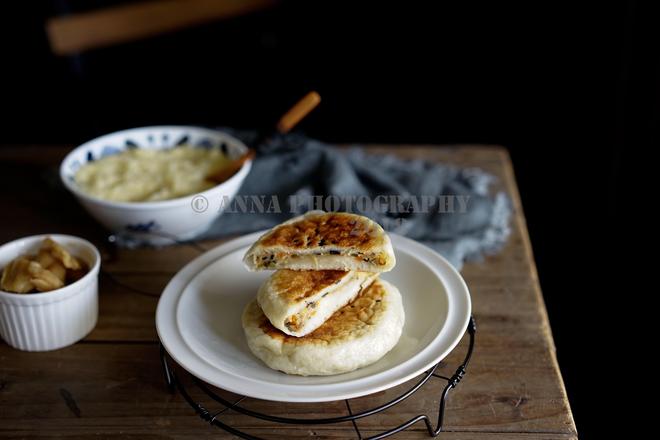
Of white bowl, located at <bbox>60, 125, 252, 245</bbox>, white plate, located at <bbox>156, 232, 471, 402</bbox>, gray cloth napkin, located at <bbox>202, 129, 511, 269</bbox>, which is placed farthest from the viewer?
gray cloth napkin, located at <bbox>202, 129, 511, 269</bbox>

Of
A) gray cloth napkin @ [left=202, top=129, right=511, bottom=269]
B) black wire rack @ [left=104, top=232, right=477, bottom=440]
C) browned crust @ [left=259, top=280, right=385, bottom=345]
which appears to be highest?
browned crust @ [left=259, top=280, right=385, bottom=345]

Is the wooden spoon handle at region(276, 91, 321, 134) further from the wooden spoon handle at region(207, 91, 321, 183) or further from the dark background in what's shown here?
the dark background

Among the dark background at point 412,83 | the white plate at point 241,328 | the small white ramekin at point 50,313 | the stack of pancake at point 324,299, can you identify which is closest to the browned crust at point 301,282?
the stack of pancake at point 324,299

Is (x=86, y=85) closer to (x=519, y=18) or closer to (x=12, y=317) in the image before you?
(x=519, y=18)

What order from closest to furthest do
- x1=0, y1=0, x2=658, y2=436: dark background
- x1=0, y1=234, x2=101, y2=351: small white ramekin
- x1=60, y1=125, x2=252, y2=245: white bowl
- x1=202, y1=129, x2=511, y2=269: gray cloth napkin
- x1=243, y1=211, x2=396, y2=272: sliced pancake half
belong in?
1. x1=243, y1=211, x2=396, y2=272: sliced pancake half
2. x1=0, y1=234, x2=101, y2=351: small white ramekin
3. x1=60, y1=125, x2=252, y2=245: white bowl
4. x1=202, y1=129, x2=511, y2=269: gray cloth napkin
5. x1=0, y1=0, x2=658, y2=436: dark background

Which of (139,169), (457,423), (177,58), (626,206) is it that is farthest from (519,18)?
(457,423)

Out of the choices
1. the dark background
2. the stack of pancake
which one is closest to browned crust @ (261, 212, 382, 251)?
the stack of pancake

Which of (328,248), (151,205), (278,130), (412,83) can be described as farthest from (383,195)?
(412,83)

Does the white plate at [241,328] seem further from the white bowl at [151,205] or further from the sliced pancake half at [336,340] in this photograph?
the white bowl at [151,205]
